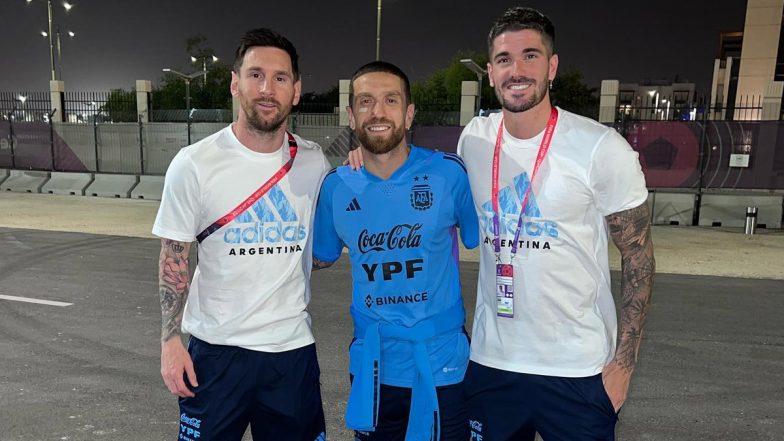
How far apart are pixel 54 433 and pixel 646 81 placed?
13474 centimetres

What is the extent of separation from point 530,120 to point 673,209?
532 inches

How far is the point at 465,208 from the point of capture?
2844 millimetres

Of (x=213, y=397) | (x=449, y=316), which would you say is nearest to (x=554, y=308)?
(x=449, y=316)

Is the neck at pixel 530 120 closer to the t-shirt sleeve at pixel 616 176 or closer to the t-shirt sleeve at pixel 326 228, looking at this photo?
the t-shirt sleeve at pixel 616 176

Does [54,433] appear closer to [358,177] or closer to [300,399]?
[300,399]

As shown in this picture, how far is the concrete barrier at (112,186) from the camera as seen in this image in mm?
18906

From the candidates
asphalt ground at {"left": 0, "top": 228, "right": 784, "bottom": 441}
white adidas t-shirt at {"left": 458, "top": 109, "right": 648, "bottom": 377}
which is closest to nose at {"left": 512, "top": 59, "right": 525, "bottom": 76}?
white adidas t-shirt at {"left": 458, "top": 109, "right": 648, "bottom": 377}

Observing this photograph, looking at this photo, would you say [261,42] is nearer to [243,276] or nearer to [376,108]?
[376,108]

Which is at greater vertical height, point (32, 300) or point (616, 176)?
point (616, 176)

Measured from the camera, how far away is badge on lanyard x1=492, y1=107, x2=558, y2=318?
2.50 meters

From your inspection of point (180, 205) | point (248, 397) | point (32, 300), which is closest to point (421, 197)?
point (180, 205)

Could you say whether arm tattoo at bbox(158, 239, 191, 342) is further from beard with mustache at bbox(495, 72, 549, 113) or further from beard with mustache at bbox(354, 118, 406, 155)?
beard with mustache at bbox(495, 72, 549, 113)

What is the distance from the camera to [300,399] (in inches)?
106

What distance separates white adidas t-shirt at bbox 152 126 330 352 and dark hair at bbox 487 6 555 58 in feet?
3.90
